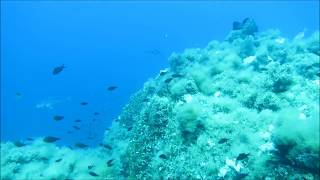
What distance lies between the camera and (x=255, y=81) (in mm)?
11062

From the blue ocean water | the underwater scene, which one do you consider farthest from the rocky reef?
the blue ocean water

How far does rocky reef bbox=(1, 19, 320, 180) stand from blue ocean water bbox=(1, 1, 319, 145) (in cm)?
8526

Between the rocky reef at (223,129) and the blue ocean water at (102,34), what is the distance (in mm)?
85260

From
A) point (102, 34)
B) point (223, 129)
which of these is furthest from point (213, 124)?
point (102, 34)

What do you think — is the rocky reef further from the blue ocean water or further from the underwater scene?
the blue ocean water

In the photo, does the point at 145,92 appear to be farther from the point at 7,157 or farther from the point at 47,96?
the point at 47,96

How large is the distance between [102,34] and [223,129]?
140928mm

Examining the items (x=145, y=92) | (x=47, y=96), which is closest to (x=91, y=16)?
(x=47, y=96)

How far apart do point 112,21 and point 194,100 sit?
14343 cm

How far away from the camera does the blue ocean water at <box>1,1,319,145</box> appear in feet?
367

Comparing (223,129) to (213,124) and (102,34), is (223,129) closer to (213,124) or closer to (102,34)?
(213,124)

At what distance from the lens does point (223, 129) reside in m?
9.34

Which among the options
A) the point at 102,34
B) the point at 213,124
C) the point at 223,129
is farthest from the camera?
the point at 102,34

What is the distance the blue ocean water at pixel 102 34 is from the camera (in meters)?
112
